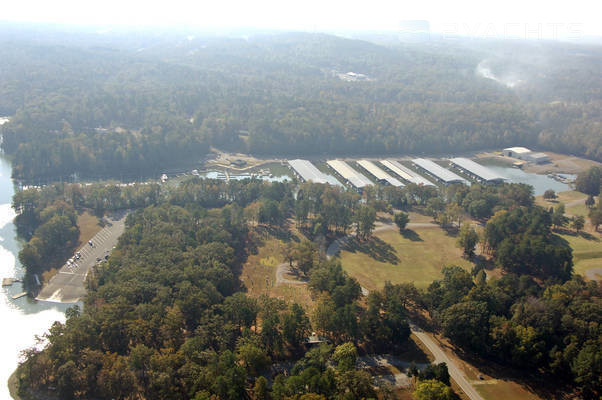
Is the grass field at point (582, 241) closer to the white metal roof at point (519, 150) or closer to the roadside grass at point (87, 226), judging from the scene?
the white metal roof at point (519, 150)

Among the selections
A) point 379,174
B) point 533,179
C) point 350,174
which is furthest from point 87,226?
point 533,179

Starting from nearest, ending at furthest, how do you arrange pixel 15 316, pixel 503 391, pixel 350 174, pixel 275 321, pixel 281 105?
pixel 503 391 → pixel 275 321 → pixel 15 316 → pixel 350 174 → pixel 281 105

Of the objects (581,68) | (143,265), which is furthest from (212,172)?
(581,68)

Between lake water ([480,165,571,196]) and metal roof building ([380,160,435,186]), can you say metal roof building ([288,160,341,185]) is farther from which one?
lake water ([480,165,571,196])

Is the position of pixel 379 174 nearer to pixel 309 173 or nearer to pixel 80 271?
pixel 309 173

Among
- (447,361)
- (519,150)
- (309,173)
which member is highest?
(519,150)

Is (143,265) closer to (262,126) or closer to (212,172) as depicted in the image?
(212,172)
